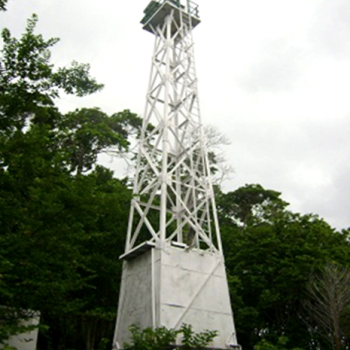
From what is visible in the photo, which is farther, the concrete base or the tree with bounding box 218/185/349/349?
the tree with bounding box 218/185/349/349

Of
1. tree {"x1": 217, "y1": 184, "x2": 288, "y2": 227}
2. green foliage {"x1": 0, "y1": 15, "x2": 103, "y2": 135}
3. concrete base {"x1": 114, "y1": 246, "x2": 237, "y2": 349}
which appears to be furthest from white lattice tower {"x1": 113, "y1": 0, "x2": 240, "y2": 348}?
tree {"x1": 217, "y1": 184, "x2": 288, "y2": 227}

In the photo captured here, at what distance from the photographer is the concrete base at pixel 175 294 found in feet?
35.4

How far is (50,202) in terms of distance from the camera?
8516 mm

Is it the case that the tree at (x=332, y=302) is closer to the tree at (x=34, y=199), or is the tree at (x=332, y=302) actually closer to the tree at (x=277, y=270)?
the tree at (x=277, y=270)

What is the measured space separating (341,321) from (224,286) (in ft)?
21.4

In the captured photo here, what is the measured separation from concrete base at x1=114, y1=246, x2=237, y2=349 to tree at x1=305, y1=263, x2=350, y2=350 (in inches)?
217

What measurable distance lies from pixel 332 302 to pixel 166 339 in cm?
877

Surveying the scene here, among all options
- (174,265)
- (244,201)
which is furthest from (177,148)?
(244,201)

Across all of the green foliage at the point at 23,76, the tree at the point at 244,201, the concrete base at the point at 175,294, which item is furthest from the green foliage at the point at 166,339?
the tree at the point at 244,201

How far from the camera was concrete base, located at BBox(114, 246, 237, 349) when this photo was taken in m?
10.8

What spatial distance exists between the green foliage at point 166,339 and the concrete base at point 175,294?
49 centimetres

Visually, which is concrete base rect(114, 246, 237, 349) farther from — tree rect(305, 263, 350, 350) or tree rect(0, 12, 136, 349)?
tree rect(305, 263, 350, 350)

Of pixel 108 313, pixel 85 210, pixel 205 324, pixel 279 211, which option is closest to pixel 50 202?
pixel 85 210

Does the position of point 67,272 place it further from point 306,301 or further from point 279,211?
point 279,211
